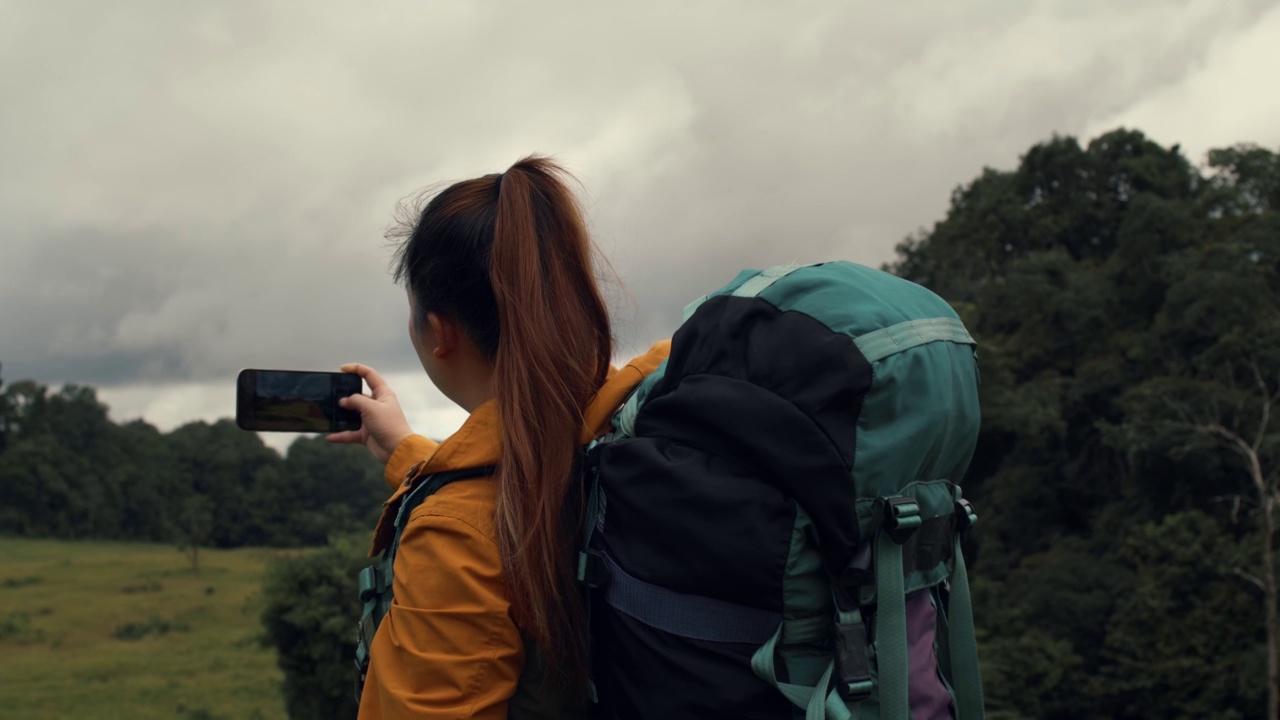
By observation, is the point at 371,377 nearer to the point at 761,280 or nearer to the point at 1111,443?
the point at 761,280

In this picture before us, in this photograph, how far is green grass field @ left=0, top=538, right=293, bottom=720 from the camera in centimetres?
3938

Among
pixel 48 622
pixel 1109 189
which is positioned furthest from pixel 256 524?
pixel 1109 189

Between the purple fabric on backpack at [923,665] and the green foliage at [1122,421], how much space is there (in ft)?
81.6

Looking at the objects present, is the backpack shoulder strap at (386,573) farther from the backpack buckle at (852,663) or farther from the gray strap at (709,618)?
the backpack buckle at (852,663)

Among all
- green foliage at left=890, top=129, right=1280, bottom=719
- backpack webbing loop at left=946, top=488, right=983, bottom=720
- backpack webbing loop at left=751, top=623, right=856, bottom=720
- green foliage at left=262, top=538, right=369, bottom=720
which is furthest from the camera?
green foliage at left=890, top=129, right=1280, bottom=719

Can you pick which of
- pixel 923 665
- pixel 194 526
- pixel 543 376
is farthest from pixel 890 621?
pixel 194 526

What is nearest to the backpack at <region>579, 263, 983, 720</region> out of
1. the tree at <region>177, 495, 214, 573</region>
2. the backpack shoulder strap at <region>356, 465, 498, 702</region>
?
the backpack shoulder strap at <region>356, 465, 498, 702</region>

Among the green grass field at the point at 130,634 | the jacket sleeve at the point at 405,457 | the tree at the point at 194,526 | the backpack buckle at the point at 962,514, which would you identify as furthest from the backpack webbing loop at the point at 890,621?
the tree at the point at 194,526

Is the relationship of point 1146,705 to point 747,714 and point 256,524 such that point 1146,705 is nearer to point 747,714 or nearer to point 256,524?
point 747,714

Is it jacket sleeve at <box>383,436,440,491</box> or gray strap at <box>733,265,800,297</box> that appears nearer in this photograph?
gray strap at <box>733,265,800,297</box>

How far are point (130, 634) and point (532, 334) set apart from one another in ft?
181

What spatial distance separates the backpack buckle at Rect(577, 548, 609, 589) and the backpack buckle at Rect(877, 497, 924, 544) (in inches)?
15.3

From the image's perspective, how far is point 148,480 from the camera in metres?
62.5

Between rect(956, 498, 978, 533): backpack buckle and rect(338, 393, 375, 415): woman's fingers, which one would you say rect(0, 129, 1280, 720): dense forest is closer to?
rect(338, 393, 375, 415): woman's fingers
